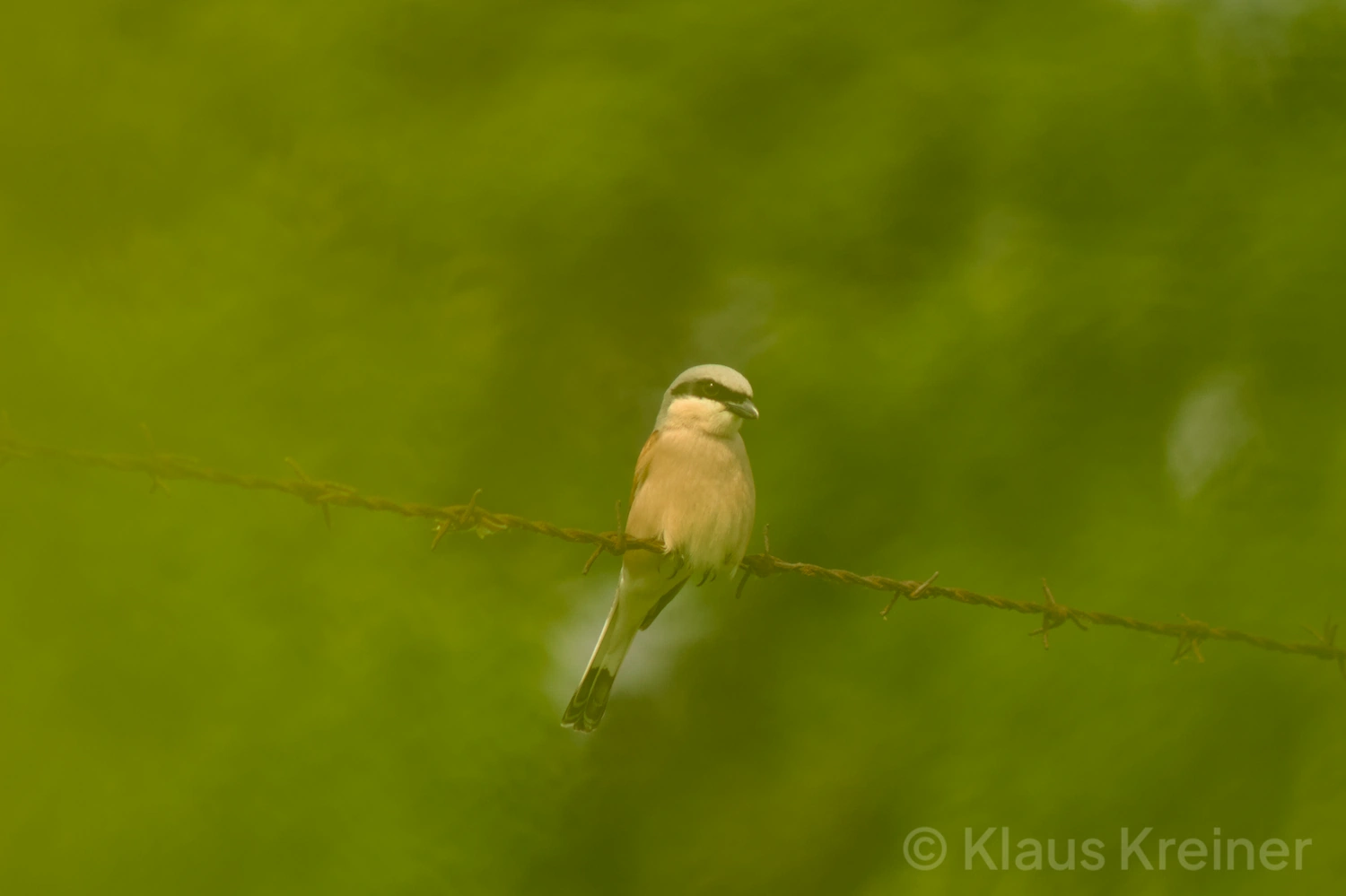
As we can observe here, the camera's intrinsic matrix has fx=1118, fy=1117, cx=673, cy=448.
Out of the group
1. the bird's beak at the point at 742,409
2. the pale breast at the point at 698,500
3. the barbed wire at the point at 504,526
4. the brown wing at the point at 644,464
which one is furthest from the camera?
the brown wing at the point at 644,464

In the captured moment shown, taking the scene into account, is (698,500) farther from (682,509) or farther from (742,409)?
(742,409)

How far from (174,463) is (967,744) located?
328 cm

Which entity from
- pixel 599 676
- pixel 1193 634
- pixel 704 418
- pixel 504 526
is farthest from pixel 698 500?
pixel 1193 634

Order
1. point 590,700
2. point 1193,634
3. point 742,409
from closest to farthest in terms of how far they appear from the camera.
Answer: point 1193,634, point 742,409, point 590,700

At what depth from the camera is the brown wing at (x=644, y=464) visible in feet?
13.6

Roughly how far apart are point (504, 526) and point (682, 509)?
1.15 meters

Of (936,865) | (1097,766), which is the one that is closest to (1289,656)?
(1097,766)

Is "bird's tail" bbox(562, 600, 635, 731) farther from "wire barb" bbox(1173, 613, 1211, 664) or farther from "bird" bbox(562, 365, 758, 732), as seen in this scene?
"wire barb" bbox(1173, 613, 1211, 664)

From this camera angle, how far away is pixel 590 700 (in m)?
4.13

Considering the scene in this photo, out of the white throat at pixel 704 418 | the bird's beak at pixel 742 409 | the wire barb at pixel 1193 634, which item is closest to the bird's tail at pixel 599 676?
the white throat at pixel 704 418

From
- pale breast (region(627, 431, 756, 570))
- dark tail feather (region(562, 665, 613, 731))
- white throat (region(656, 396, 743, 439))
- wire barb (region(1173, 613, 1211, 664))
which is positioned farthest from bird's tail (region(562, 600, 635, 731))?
wire barb (region(1173, 613, 1211, 664))

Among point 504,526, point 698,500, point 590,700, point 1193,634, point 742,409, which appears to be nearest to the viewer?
point 504,526

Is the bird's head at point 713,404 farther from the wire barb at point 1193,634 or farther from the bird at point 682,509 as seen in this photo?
the wire barb at point 1193,634

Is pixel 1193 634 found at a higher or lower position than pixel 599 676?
higher
